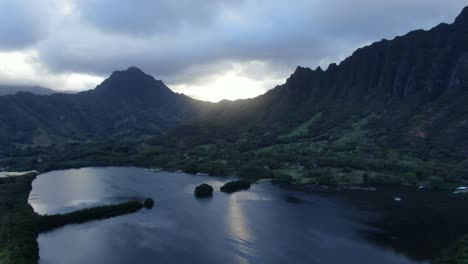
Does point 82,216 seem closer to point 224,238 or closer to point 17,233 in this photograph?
point 17,233

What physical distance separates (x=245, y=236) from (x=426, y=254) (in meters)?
60.5

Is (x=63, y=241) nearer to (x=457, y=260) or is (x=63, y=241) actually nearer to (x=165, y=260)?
(x=165, y=260)

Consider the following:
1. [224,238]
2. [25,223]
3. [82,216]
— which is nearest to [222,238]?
[224,238]

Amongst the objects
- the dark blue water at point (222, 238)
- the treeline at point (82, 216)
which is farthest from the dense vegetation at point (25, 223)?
the dark blue water at point (222, 238)

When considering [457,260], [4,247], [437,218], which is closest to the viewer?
[457,260]

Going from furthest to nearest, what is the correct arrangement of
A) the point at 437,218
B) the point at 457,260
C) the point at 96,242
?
the point at 437,218 → the point at 96,242 → the point at 457,260

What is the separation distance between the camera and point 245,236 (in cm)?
15750

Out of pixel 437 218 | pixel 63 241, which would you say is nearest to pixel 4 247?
pixel 63 241

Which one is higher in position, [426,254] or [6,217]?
[6,217]

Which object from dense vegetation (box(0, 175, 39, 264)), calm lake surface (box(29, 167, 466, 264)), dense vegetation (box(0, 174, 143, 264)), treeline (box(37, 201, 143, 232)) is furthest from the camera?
treeline (box(37, 201, 143, 232))

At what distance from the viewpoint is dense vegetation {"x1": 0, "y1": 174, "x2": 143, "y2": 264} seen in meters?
121

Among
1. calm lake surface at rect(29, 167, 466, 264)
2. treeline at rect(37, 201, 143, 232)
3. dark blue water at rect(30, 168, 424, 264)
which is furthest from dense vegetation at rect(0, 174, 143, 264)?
calm lake surface at rect(29, 167, 466, 264)

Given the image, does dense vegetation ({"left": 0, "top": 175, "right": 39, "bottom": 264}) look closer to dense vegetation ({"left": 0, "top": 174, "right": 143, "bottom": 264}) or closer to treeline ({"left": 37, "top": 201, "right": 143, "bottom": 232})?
dense vegetation ({"left": 0, "top": 174, "right": 143, "bottom": 264})

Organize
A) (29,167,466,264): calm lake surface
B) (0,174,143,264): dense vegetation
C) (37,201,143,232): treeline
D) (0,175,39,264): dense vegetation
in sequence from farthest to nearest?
(37,201,143,232): treeline, (29,167,466,264): calm lake surface, (0,174,143,264): dense vegetation, (0,175,39,264): dense vegetation
